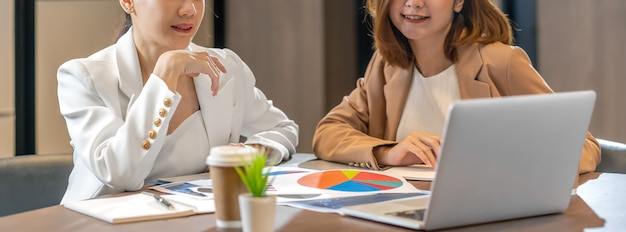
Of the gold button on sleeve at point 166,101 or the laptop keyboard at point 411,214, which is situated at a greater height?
the gold button on sleeve at point 166,101

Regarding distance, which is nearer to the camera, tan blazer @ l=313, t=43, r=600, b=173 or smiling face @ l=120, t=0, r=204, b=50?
smiling face @ l=120, t=0, r=204, b=50

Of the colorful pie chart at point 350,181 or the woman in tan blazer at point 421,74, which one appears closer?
the colorful pie chart at point 350,181

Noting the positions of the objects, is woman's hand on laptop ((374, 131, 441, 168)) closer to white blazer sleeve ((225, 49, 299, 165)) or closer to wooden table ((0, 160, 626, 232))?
white blazer sleeve ((225, 49, 299, 165))

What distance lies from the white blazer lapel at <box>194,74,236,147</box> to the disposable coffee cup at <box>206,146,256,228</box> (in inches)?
31.5

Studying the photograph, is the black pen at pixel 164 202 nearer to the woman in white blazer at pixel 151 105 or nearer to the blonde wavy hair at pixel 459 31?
the woman in white blazer at pixel 151 105

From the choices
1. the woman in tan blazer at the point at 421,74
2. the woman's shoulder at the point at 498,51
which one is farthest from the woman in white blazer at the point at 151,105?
the woman's shoulder at the point at 498,51

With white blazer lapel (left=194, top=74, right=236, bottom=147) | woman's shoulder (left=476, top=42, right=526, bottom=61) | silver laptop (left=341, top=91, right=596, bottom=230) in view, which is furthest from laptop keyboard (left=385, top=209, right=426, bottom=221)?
woman's shoulder (left=476, top=42, right=526, bottom=61)

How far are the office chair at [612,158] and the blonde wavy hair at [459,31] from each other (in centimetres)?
41

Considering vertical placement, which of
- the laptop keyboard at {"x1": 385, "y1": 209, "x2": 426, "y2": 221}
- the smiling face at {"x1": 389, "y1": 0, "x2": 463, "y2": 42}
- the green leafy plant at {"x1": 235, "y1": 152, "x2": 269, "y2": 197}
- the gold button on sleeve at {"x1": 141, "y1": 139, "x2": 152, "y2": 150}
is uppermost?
the smiling face at {"x1": 389, "y1": 0, "x2": 463, "y2": 42}

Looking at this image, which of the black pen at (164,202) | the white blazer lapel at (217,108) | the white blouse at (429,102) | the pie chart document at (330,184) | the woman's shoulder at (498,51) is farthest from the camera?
the white blouse at (429,102)

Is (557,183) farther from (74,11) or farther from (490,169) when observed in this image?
(74,11)

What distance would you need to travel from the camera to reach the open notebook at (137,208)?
1258 millimetres

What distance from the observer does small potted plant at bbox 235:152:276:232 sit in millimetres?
1059

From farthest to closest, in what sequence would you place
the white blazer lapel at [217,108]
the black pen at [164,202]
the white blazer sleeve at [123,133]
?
the white blazer lapel at [217,108], the white blazer sleeve at [123,133], the black pen at [164,202]
